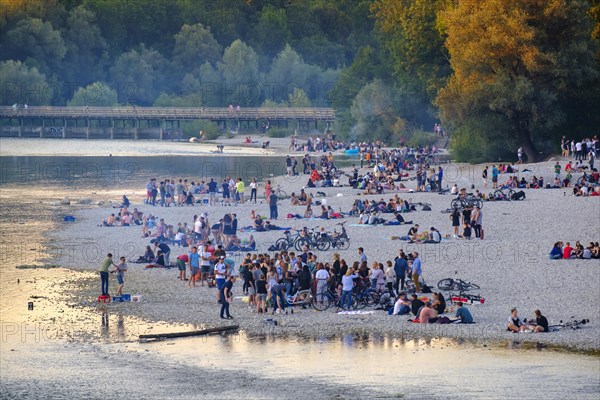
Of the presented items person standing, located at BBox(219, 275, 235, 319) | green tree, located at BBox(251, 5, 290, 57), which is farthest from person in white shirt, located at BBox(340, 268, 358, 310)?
green tree, located at BBox(251, 5, 290, 57)

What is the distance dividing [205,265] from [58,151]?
61.2 m

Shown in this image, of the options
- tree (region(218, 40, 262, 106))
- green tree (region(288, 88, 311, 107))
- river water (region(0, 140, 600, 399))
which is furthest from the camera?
tree (region(218, 40, 262, 106))

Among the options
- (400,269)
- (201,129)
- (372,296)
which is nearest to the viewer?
(372,296)

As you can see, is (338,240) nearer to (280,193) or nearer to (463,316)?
(463,316)

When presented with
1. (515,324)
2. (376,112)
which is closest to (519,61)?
(376,112)

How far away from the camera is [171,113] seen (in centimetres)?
10300

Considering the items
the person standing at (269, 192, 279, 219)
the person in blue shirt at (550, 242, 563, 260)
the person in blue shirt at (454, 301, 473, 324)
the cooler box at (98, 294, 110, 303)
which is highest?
the person standing at (269, 192, 279, 219)

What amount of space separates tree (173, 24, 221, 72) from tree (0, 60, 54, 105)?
1483 cm

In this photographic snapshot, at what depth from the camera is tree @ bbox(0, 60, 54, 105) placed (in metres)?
111

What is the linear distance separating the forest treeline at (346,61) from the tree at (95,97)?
12 cm

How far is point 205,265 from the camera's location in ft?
104

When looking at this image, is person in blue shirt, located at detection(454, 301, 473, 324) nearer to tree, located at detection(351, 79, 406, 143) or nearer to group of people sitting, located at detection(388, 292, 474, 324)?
group of people sitting, located at detection(388, 292, 474, 324)

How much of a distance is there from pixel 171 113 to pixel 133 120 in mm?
4398

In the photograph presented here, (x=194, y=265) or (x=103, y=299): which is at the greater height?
(x=194, y=265)
